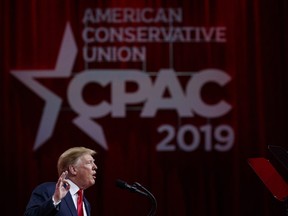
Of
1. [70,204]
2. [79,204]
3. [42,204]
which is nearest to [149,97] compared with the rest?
[79,204]

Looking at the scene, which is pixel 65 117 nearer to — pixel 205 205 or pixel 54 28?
pixel 54 28

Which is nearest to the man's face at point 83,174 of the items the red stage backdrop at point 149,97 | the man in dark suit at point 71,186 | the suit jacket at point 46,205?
the man in dark suit at point 71,186

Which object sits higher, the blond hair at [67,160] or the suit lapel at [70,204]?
the blond hair at [67,160]

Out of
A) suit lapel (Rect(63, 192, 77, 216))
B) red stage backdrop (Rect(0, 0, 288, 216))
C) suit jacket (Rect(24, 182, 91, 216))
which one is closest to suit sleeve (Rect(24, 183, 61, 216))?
suit jacket (Rect(24, 182, 91, 216))

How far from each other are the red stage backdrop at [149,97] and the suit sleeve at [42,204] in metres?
2.24

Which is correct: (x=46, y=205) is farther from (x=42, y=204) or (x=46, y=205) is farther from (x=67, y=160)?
(x=67, y=160)

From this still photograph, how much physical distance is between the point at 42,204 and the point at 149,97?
279 centimetres

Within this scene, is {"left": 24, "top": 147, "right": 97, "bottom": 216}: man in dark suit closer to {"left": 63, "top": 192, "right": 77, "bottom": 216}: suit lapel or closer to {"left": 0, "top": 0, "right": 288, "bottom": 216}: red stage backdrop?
{"left": 63, "top": 192, "right": 77, "bottom": 216}: suit lapel

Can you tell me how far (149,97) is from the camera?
19.2ft

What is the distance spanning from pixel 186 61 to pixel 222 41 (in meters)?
0.43

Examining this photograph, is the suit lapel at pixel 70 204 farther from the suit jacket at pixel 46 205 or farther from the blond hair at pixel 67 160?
the blond hair at pixel 67 160

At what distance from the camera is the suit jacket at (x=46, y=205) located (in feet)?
10.4

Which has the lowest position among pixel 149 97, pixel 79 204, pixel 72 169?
pixel 79 204

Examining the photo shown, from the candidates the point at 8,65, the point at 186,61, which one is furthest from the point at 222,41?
the point at 8,65
